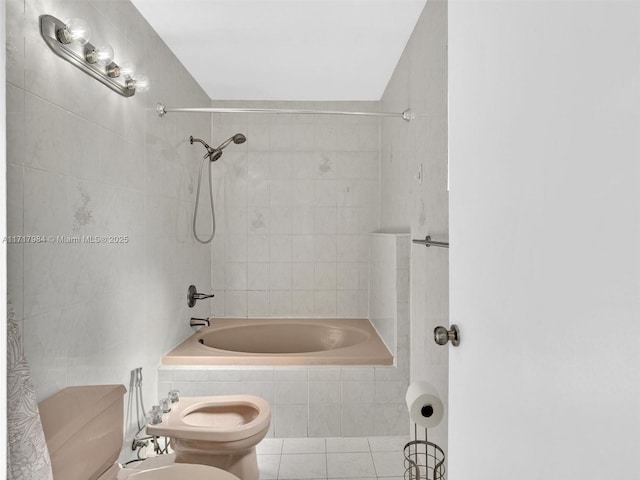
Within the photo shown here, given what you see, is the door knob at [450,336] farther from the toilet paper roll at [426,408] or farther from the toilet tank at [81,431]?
the toilet tank at [81,431]

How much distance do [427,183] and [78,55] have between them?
1.41 meters

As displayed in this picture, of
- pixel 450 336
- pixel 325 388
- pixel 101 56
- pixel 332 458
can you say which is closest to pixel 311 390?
pixel 325 388

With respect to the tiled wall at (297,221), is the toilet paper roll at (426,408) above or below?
below

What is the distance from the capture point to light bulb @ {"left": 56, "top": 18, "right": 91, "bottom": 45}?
52.2 inches

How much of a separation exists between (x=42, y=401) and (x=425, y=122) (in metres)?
1.79

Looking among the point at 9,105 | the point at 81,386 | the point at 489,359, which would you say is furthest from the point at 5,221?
the point at 489,359

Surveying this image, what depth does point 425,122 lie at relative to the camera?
199cm

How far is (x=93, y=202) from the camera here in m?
1.62

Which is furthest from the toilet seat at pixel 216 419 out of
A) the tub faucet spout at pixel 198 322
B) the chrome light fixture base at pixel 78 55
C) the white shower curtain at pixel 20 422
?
the chrome light fixture base at pixel 78 55

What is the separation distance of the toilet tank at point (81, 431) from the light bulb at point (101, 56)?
1.12 metres

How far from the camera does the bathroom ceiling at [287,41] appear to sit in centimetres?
208

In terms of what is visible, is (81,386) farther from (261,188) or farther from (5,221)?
(261,188)

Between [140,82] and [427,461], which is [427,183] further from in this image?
[140,82]

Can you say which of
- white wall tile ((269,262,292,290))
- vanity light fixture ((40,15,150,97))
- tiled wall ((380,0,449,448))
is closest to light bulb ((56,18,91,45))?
vanity light fixture ((40,15,150,97))
